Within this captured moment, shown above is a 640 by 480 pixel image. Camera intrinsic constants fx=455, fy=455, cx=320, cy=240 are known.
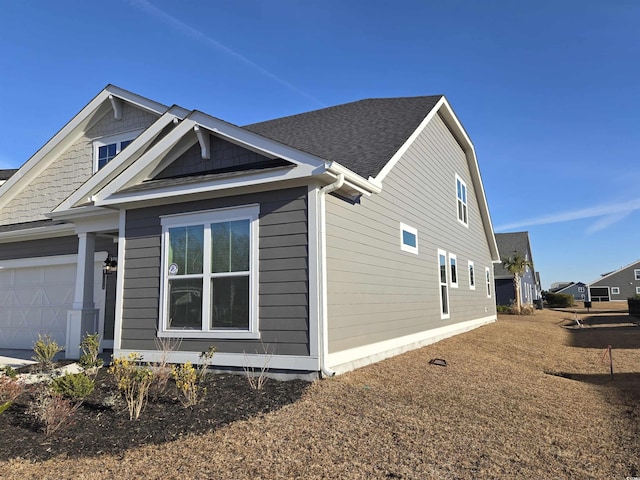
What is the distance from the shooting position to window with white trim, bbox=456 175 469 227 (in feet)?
52.9

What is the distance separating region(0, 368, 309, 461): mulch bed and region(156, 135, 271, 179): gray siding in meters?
3.59

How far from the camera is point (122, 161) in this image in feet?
28.1

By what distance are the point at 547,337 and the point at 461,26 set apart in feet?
32.1

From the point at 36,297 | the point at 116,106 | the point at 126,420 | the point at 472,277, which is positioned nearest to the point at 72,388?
the point at 126,420

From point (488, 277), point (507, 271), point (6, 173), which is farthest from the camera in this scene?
point (507, 271)

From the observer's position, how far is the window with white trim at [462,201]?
1614cm

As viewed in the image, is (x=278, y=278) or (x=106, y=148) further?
(x=106, y=148)

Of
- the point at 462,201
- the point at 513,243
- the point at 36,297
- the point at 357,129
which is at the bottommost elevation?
the point at 36,297

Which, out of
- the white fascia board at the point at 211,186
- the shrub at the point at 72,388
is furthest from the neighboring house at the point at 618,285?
the shrub at the point at 72,388

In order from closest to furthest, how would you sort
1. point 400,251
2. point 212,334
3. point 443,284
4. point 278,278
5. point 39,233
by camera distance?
point 278,278 < point 212,334 < point 400,251 < point 39,233 < point 443,284

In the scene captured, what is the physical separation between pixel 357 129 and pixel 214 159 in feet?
14.9

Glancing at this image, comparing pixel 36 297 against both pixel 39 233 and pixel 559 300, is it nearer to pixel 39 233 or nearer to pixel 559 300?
pixel 39 233

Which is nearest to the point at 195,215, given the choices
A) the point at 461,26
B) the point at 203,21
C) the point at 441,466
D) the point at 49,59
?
the point at 441,466

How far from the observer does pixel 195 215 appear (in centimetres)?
771
